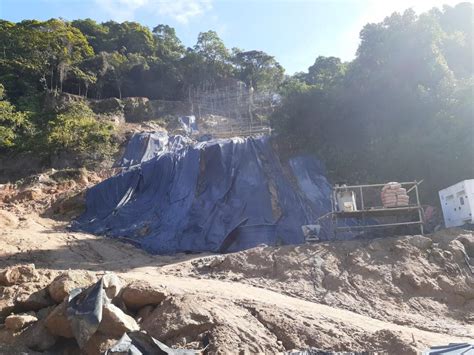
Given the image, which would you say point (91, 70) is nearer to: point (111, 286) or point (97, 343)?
point (111, 286)

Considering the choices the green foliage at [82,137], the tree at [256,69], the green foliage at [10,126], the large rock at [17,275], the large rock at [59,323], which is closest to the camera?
the large rock at [59,323]

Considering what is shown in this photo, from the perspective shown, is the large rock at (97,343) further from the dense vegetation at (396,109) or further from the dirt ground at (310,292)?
the dense vegetation at (396,109)

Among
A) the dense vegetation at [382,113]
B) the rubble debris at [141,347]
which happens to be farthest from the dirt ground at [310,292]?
the dense vegetation at [382,113]

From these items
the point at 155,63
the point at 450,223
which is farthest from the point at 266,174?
the point at 155,63

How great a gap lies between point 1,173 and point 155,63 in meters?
13.8

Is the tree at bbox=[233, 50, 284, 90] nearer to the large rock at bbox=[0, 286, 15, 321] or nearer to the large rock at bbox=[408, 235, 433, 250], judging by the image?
the large rock at bbox=[408, 235, 433, 250]

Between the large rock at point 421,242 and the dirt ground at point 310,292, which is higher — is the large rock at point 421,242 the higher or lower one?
the higher one

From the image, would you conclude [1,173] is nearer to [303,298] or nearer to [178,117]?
[178,117]

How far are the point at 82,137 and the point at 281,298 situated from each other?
13.6 metres

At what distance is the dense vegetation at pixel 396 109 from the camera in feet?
37.3

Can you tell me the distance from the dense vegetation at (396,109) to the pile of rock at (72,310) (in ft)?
26.5

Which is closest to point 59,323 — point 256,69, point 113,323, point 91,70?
point 113,323

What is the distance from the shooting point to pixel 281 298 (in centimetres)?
688

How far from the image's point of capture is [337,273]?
7688 mm
